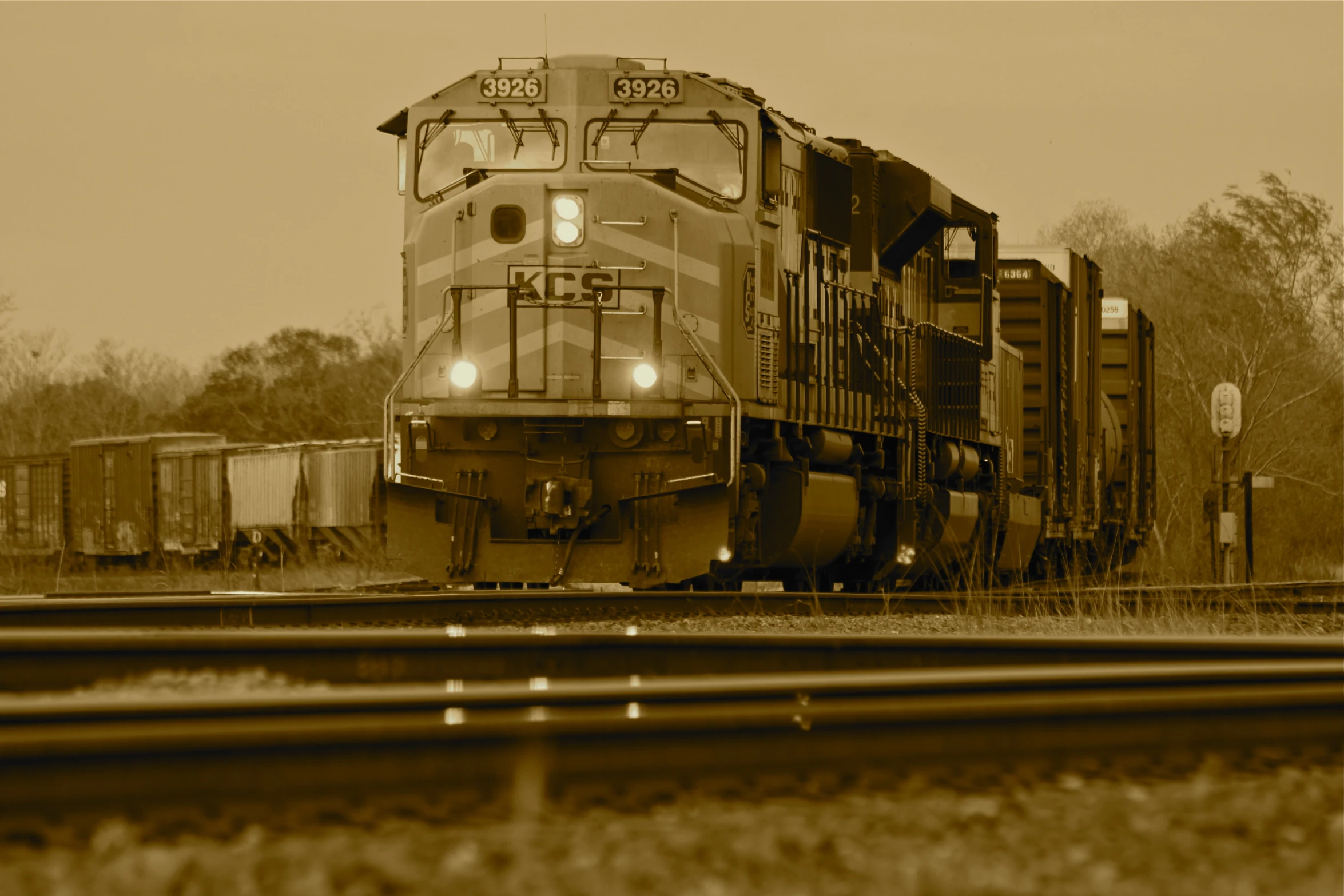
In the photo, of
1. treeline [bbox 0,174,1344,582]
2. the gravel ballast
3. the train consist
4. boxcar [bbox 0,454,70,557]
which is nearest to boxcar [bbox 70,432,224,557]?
the train consist

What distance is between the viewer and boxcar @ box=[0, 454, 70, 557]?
32.1m

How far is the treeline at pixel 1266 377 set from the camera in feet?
114

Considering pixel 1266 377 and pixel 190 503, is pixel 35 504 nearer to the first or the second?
pixel 190 503

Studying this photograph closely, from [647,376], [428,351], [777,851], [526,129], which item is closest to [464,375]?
[428,351]

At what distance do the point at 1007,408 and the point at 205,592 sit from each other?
8.67m

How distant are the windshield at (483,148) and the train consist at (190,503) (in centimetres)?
1418

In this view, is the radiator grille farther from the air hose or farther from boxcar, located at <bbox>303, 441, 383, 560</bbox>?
boxcar, located at <bbox>303, 441, 383, 560</bbox>

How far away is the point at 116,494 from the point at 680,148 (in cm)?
2265

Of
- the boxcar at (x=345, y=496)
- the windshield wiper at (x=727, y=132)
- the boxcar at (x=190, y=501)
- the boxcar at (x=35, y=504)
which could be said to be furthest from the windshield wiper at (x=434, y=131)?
the boxcar at (x=35, y=504)

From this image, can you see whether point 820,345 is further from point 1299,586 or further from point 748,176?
point 1299,586

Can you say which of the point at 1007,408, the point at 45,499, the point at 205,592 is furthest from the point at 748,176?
the point at 45,499

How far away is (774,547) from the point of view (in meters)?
11.4

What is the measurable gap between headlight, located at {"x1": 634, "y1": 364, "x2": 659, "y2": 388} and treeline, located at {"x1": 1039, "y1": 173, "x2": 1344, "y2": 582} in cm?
2224

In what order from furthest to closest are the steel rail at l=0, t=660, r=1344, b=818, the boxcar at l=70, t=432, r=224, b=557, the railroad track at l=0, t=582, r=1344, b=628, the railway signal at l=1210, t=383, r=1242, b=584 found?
the boxcar at l=70, t=432, r=224, b=557, the railway signal at l=1210, t=383, r=1242, b=584, the railroad track at l=0, t=582, r=1344, b=628, the steel rail at l=0, t=660, r=1344, b=818
